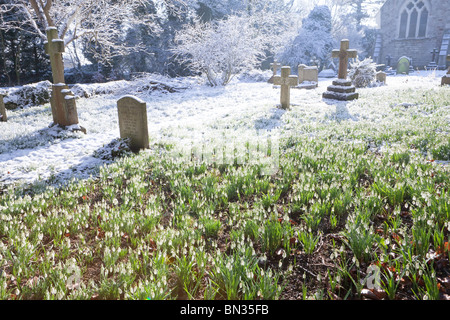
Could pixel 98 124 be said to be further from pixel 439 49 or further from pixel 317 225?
pixel 439 49

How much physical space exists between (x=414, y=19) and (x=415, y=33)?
158 centimetres

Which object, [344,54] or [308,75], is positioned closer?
[344,54]

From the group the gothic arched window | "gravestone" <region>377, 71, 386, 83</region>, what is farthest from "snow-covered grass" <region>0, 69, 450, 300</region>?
the gothic arched window

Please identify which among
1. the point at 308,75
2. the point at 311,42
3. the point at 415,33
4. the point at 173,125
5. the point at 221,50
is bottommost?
the point at 173,125

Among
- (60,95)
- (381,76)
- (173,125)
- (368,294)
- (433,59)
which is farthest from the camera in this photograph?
(433,59)

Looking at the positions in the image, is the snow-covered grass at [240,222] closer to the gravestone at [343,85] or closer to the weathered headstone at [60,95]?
the weathered headstone at [60,95]

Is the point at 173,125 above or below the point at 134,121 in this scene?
below

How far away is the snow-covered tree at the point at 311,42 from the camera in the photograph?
115ft

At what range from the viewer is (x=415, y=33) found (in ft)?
112

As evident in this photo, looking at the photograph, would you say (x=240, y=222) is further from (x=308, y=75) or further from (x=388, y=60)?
(x=388, y=60)

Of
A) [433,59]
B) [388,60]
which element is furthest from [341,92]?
[388,60]

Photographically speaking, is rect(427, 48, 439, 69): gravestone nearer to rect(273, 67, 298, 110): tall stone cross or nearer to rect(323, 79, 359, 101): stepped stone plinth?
rect(323, 79, 359, 101): stepped stone plinth
